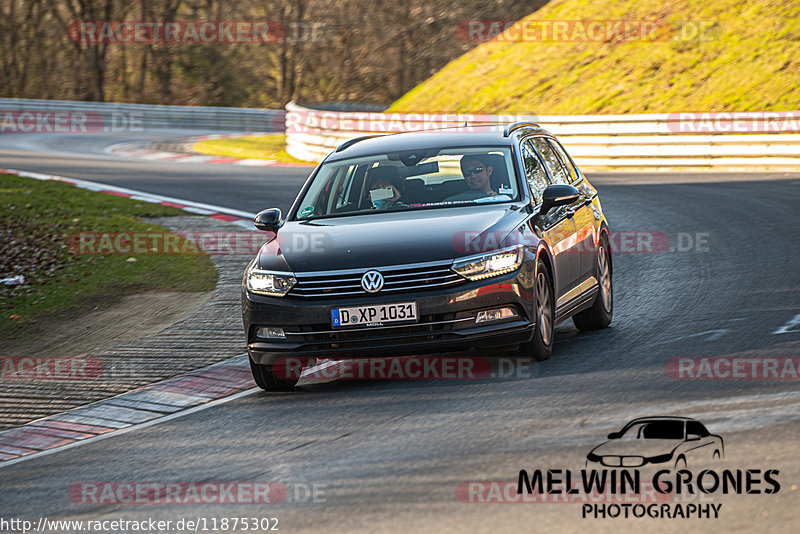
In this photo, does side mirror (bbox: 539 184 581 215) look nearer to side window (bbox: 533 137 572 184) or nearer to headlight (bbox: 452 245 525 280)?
headlight (bbox: 452 245 525 280)

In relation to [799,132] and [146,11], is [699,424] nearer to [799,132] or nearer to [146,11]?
[799,132]

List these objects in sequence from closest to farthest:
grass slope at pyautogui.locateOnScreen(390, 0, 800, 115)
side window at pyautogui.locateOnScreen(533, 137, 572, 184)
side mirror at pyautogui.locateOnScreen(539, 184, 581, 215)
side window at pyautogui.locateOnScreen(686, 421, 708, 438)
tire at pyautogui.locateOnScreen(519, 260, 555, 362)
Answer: side window at pyautogui.locateOnScreen(686, 421, 708, 438), tire at pyautogui.locateOnScreen(519, 260, 555, 362), side mirror at pyautogui.locateOnScreen(539, 184, 581, 215), side window at pyautogui.locateOnScreen(533, 137, 572, 184), grass slope at pyautogui.locateOnScreen(390, 0, 800, 115)

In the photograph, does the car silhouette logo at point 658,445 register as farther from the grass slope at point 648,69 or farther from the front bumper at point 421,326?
the grass slope at point 648,69

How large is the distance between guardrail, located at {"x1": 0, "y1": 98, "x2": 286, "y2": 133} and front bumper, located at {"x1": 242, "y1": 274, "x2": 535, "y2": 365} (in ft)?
117

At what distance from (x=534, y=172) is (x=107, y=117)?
37.3 metres

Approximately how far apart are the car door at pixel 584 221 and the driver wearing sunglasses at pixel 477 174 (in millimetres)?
841

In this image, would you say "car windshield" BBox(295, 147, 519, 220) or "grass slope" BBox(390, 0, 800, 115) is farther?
"grass slope" BBox(390, 0, 800, 115)

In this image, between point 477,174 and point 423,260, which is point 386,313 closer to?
point 423,260

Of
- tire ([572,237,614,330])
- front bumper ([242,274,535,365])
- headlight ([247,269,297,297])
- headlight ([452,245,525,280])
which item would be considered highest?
headlight ([452,245,525,280])

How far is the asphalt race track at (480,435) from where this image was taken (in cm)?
508

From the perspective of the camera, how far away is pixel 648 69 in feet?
106

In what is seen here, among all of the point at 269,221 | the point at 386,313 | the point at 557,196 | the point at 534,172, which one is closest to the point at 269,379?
the point at 386,313

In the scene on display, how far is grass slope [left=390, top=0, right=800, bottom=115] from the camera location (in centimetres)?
2948

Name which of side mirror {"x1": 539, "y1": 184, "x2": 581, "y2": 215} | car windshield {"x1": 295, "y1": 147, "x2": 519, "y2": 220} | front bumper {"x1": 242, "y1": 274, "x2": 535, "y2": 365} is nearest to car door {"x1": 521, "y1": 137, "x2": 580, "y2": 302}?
side mirror {"x1": 539, "y1": 184, "x2": 581, "y2": 215}
